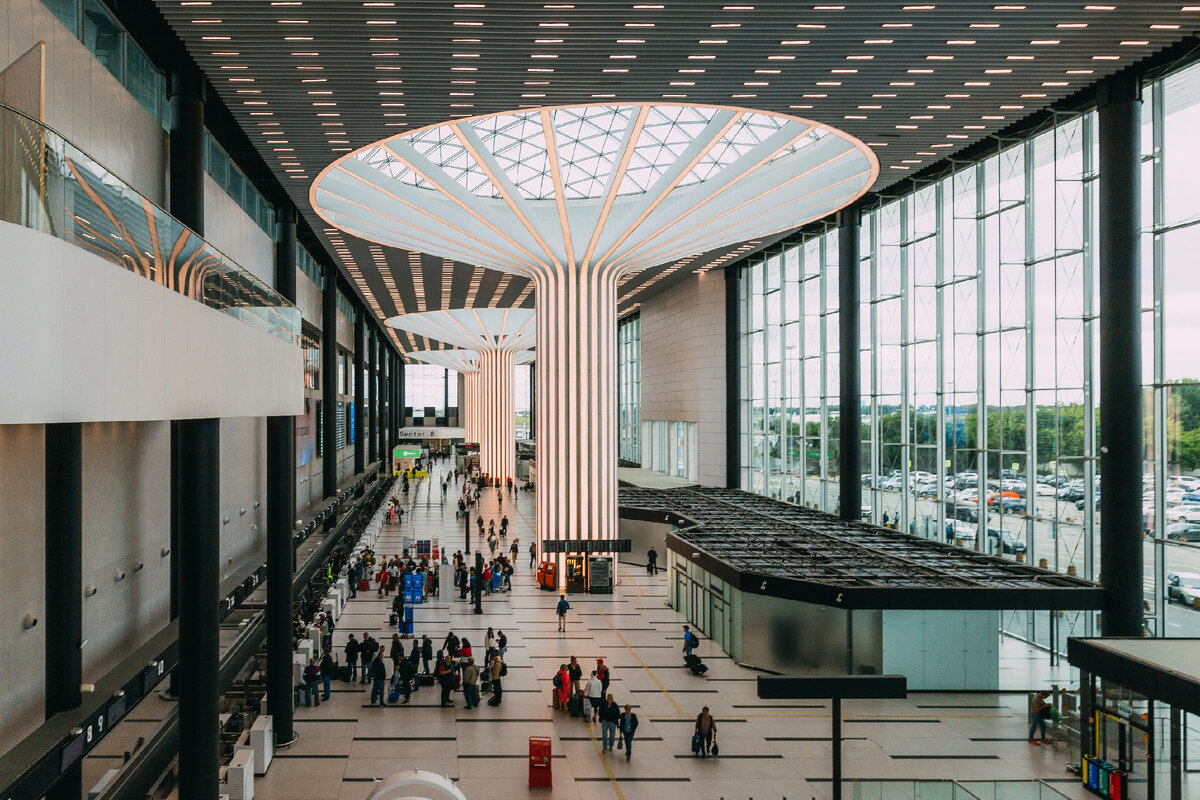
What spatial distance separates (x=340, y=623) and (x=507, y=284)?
1829 cm

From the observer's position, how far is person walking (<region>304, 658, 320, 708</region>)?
568 inches

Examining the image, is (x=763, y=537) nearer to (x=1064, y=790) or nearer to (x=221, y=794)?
(x=1064, y=790)

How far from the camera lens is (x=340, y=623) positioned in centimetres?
2041

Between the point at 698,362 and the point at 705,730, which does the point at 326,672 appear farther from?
the point at 698,362

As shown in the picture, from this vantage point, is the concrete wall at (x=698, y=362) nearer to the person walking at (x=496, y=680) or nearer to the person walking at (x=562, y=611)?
the person walking at (x=562, y=611)

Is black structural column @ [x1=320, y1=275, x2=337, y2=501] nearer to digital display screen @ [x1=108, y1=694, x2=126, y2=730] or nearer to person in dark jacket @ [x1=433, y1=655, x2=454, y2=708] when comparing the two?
Answer: person in dark jacket @ [x1=433, y1=655, x2=454, y2=708]

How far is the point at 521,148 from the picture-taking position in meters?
25.4

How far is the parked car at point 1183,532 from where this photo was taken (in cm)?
1330

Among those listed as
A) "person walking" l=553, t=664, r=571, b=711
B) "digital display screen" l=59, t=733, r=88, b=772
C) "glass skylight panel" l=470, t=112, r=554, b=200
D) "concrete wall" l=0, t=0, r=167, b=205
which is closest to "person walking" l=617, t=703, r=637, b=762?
"person walking" l=553, t=664, r=571, b=711

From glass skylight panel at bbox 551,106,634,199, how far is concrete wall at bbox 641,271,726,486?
30.8ft

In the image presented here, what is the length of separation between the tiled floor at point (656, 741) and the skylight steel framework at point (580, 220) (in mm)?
8057

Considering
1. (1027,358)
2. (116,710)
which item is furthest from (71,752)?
(1027,358)

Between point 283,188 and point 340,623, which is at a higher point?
point 283,188

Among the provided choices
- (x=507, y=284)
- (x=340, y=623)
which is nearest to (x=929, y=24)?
(x=340, y=623)
